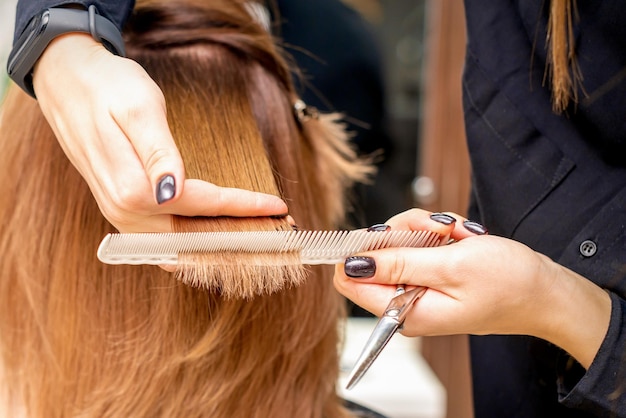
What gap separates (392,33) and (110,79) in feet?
6.60

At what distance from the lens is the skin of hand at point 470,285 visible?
0.62 m

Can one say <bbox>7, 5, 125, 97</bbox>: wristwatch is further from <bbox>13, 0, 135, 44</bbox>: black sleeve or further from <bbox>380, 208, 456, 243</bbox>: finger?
<bbox>380, 208, 456, 243</bbox>: finger

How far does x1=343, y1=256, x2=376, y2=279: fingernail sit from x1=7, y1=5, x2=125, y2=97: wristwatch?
0.37 metres

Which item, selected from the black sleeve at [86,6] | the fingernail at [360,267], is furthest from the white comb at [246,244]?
the black sleeve at [86,6]

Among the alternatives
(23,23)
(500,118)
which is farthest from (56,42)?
(500,118)

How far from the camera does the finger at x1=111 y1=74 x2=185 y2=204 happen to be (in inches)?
23.3

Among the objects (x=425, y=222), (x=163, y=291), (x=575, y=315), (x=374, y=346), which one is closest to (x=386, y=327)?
(x=374, y=346)

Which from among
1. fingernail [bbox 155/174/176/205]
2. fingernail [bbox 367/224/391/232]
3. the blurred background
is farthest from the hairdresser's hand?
the blurred background

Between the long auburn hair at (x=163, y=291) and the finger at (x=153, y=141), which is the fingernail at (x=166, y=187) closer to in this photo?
the finger at (x=153, y=141)

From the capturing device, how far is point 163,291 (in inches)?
32.8

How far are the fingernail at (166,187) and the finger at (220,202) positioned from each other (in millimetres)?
21

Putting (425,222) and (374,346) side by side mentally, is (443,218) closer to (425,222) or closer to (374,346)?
(425,222)

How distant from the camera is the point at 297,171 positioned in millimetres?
903

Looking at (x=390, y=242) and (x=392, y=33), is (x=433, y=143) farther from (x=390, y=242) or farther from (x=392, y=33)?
(x=390, y=242)
